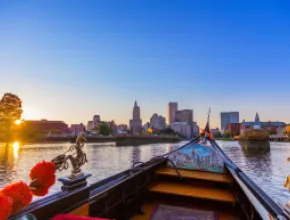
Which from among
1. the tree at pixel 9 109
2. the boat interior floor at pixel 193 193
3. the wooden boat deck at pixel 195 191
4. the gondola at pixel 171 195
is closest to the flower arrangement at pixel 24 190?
the gondola at pixel 171 195

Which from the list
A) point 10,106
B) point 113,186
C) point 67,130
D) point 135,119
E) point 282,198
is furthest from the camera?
point 135,119

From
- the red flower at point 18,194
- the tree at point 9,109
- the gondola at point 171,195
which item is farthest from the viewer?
the tree at point 9,109

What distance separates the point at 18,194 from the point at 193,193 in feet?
15.4

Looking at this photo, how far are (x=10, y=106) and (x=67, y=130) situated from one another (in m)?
60.6

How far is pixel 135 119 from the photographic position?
18575 centimetres

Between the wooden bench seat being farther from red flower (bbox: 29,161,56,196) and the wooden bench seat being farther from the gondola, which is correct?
red flower (bbox: 29,161,56,196)

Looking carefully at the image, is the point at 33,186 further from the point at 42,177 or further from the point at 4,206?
the point at 4,206

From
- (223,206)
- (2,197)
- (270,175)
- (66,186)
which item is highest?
(2,197)

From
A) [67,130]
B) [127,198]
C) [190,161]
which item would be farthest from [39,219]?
[67,130]

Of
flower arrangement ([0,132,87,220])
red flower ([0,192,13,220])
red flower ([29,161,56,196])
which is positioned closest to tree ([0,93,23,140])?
flower arrangement ([0,132,87,220])

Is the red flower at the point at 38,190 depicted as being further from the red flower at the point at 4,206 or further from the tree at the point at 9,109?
the tree at the point at 9,109

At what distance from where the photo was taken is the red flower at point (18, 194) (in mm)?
2129

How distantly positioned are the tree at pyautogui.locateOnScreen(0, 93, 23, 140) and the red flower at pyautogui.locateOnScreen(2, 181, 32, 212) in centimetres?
5918

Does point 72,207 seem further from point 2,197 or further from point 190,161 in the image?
point 190,161
